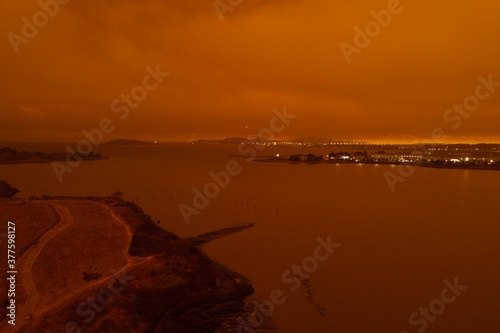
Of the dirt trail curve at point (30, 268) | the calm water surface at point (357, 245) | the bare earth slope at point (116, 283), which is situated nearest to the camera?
the dirt trail curve at point (30, 268)

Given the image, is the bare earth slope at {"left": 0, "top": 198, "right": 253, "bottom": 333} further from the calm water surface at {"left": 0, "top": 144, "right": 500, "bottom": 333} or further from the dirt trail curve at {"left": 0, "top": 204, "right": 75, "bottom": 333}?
the calm water surface at {"left": 0, "top": 144, "right": 500, "bottom": 333}

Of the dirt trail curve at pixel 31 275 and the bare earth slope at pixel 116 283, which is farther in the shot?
the bare earth slope at pixel 116 283

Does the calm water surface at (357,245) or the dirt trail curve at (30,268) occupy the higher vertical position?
the calm water surface at (357,245)

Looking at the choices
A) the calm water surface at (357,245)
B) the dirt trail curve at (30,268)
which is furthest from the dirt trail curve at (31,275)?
the calm water surface at (357,245)

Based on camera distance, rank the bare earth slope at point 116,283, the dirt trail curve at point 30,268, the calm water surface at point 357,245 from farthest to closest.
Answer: the calm water surface at point 357,245, the bare earth slope at point 116,283, the dirt trail curve at point 30,268

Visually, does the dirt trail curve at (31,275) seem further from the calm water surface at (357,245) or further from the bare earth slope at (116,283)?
the calm water surface at (357,245)

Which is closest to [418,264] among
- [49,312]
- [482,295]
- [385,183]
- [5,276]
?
[482,295]

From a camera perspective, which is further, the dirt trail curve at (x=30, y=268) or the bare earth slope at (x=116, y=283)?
the bare earth slope at (x=116, y=283)

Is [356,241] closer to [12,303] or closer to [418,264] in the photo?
[418,264]
